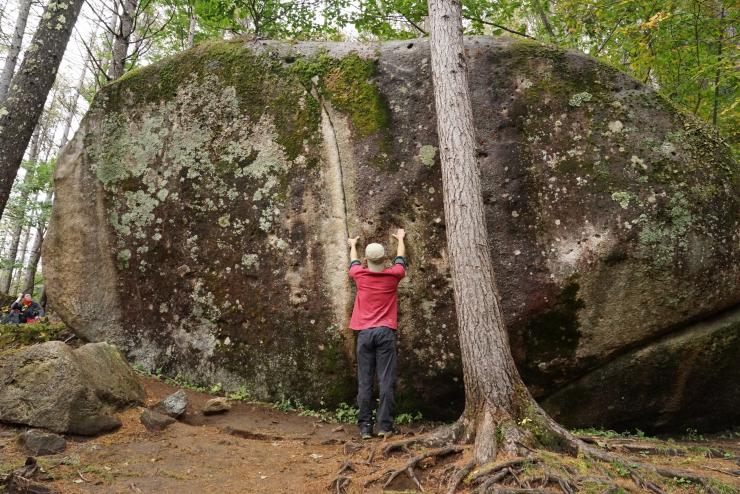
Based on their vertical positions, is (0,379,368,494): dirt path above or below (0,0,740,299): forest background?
below

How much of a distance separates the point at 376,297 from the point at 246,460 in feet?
7.34

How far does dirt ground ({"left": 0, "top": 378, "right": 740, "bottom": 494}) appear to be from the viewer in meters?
4.05

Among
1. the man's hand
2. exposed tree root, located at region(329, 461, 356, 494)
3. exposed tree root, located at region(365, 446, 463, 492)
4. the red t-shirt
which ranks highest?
the man's hand

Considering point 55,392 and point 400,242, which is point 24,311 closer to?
point 55,392

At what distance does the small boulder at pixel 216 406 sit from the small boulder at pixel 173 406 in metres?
0.28

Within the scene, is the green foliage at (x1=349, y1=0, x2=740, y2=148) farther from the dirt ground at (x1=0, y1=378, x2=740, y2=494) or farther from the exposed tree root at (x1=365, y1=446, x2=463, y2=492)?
the exposed tree root at (x1=365, y1=446, x2=463, y2=492)

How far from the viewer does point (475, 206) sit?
4.98 metres

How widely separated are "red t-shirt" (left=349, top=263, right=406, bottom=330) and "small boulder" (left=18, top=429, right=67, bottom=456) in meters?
3.13

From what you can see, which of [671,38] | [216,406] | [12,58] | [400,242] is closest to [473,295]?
[400,242]

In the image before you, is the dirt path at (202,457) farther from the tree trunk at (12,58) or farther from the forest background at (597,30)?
the tree trunk at (12,58)

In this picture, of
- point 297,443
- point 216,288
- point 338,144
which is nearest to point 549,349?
point 297,443

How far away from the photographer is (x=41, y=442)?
14.7ft

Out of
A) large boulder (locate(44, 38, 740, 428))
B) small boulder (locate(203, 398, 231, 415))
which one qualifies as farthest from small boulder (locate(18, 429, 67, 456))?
large boulder (locate(44, 38, 740, 428))

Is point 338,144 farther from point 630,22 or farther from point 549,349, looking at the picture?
point 630,22
